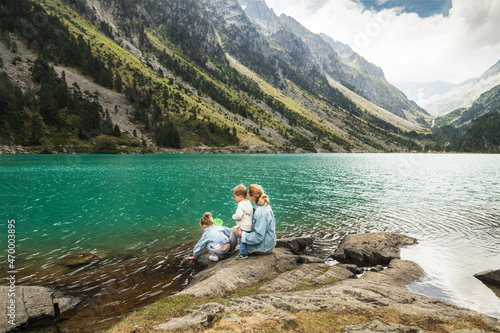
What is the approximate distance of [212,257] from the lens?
12.9m

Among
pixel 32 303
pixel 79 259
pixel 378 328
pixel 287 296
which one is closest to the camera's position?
pixel 378 328

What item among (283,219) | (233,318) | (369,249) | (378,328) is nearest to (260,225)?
(233,318)

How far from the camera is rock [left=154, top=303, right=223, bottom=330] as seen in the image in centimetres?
579

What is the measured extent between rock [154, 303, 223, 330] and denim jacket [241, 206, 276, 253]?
192 inches

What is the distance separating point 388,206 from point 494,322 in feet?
85.3

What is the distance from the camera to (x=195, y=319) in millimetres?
6031

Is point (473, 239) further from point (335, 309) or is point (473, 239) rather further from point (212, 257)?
point (212, 257)

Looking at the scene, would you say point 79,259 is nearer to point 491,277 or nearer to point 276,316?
point 276,316

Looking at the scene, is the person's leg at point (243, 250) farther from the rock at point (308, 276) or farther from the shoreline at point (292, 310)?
the rock at point (308, 276)

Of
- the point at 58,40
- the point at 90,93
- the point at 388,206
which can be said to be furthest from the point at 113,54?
the point at 388,206

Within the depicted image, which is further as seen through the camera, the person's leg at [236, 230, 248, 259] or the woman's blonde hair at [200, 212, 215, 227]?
the woman's blonde hair at [200, 212, 215, 227]

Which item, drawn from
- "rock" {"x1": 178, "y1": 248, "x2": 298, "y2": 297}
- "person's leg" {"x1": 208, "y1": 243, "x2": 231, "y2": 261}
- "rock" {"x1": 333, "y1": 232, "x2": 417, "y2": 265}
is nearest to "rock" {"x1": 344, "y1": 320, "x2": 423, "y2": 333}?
"rock" {"x1": 178, "y1": 248, "x2": 298, "y2": 297}

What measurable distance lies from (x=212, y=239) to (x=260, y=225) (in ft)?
11.9

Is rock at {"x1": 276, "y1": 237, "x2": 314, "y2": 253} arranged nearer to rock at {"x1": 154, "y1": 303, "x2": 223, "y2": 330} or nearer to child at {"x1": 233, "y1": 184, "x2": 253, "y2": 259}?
child at {"x1": 233, "y1": 184, "x2": 253, "y2": 259}
